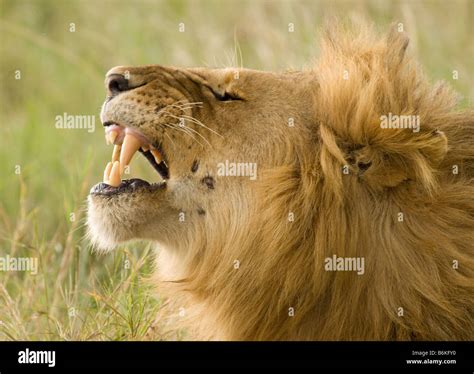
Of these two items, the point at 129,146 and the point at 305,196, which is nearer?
the point at 305,196

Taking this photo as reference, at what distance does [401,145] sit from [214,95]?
0.67 meters

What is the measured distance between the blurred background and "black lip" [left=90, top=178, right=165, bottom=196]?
0.53 m

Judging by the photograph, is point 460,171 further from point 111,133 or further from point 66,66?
point 66,66

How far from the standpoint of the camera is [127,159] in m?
3.41

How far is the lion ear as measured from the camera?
3160 millimetres

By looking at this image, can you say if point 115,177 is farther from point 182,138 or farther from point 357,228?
point 357,228

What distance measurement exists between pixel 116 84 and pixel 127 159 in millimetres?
253

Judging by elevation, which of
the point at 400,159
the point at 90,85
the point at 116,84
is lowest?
the point at 400,159

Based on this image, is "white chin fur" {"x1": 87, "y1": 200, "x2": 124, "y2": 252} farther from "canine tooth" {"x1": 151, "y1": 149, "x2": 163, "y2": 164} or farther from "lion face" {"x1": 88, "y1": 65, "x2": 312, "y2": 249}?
"canine tooth" {"x1": 151, "y1": 149, "x2": 163, "y2": 164}

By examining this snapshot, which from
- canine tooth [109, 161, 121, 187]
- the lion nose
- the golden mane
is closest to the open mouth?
canine tooth [109, 161, 121, 187]

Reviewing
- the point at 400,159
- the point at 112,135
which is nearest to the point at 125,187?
the point at 112,135

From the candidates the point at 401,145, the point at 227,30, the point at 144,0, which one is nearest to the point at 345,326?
the point at 401,145
